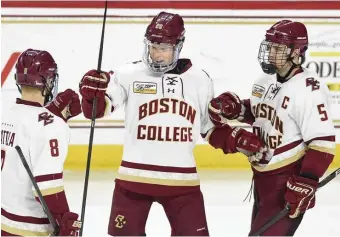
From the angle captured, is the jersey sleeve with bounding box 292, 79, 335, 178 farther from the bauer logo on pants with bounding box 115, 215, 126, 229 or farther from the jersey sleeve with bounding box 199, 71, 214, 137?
the bauer logo on pants with bounding box 115, 215, 126, 229

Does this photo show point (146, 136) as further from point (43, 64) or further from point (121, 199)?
point (43, 64)

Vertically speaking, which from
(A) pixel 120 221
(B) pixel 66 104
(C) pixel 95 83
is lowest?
(A) pixel 120 221

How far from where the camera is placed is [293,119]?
112 inches

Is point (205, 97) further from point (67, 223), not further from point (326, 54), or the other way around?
point (326, 54)

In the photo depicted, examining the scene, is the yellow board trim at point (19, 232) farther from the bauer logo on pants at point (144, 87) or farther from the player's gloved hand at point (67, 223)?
the bauer logo on pants at point (144, 87)

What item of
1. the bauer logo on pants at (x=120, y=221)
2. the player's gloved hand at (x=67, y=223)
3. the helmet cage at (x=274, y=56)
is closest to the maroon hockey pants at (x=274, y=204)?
the helmet cage at (x=274, y=56)

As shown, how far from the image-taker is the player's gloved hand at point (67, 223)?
2.48m

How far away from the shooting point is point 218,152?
4.86 metres

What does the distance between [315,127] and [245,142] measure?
280mm

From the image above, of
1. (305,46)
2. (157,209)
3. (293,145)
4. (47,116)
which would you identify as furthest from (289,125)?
(157,209)

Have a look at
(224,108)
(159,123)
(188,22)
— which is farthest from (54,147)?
(188,22)

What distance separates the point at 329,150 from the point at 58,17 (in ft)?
8.08

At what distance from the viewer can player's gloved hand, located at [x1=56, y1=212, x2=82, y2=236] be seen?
2.48 meters

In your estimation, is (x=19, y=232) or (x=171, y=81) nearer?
(x=19, y=232)
